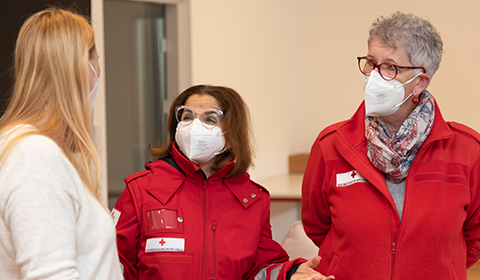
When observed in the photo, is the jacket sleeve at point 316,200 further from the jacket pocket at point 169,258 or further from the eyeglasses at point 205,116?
the jacket pocket at point 169,258

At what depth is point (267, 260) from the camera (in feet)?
6.21

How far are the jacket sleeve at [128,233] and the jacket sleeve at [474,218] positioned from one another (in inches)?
45.3

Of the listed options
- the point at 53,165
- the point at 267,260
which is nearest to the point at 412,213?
the point at 267,260

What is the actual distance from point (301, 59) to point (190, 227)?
3.66 m

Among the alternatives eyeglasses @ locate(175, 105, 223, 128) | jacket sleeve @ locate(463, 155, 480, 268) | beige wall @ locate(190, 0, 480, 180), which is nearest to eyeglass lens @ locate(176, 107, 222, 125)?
eyeglasses @ locate(175, 105, 223, 128)

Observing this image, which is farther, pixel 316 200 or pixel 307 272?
pixel 316 200

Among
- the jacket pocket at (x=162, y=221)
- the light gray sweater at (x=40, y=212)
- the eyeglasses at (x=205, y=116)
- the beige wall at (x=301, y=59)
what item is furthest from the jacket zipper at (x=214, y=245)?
the beige wall at (x=301, y=59)

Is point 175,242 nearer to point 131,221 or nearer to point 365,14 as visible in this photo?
point 131,221

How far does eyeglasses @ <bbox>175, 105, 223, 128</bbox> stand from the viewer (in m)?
1.95

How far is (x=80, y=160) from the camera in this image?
3.92ft

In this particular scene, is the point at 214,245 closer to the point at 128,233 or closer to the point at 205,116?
the point at 128,233

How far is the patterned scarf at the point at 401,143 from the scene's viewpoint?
1.67 meters

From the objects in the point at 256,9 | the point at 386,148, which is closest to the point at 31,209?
the point at 386,148

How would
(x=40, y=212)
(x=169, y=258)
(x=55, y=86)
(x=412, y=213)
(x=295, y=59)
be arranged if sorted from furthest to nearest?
1. (x=295, y=59)
2. (x=169, y=258)
3. (x=412, y=213)
4. (x=55, y=86)
5. (x=40, y=212)
